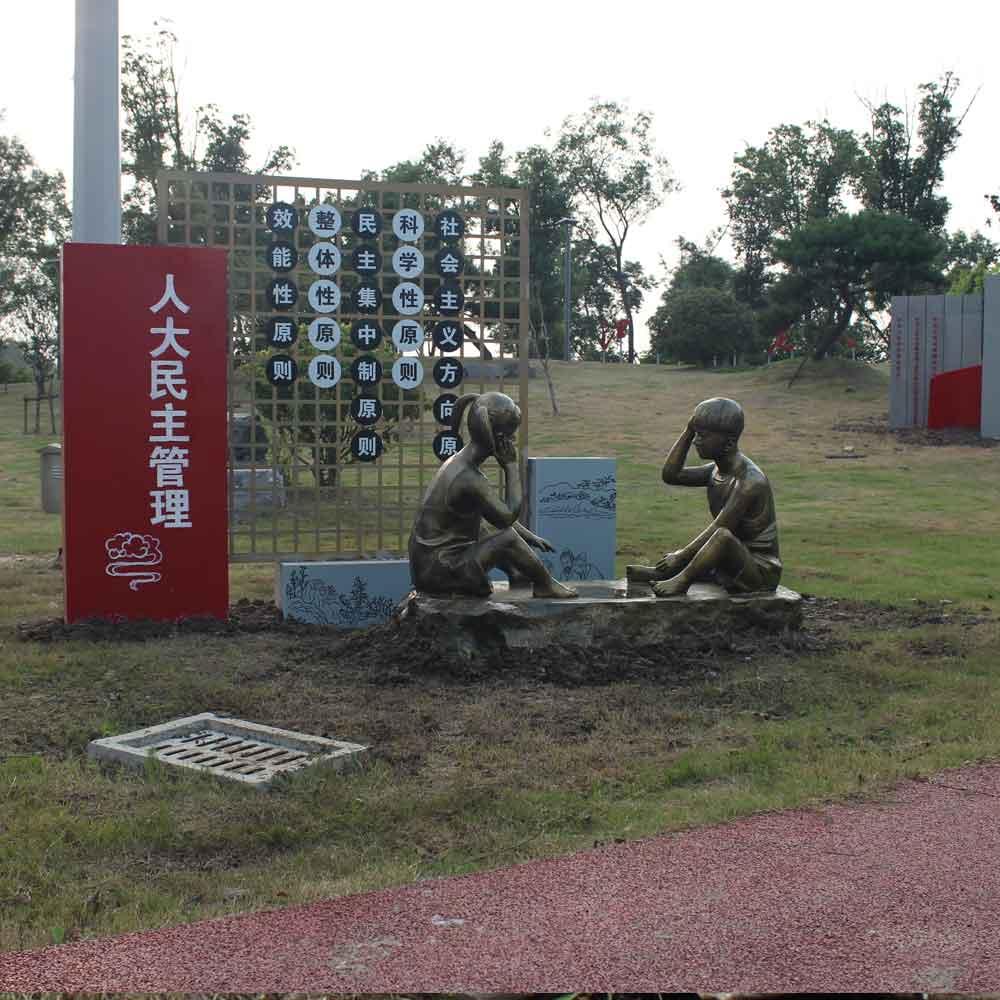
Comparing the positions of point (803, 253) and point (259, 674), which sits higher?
point (803, 253)

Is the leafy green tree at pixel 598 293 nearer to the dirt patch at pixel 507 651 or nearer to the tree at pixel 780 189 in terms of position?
the tree at pixel 780 189

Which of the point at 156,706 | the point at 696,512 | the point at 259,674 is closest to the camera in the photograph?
the point at 156,706

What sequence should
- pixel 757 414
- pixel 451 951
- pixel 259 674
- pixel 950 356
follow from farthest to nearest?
pixel 757 414
pixel 950 356
pixel 259 674
pixel 451 951

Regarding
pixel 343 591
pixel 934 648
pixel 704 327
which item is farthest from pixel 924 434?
pixel 343 591

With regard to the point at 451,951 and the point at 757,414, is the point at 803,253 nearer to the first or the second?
the point at 757,414

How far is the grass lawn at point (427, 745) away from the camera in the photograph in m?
3.94

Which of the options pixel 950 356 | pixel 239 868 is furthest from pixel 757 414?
pixel 239 868

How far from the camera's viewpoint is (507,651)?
6824 millimetres

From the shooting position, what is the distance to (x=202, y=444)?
7973 mm

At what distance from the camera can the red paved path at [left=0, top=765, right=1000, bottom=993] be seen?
9.53ft

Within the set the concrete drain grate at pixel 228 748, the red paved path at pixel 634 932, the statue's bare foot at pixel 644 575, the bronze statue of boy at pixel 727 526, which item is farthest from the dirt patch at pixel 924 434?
the red paved path at pixel 634 932

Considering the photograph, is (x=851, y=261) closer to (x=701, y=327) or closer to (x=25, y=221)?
(x=701, y=327)

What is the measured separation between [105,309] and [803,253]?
1922cm

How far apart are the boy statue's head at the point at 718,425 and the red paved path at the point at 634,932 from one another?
3.65 m
